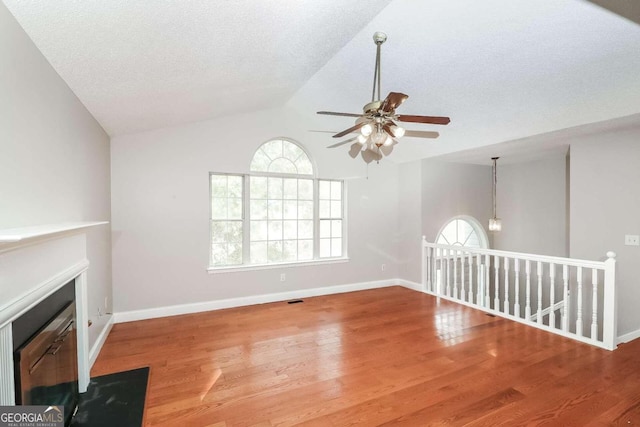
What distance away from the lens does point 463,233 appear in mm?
6270

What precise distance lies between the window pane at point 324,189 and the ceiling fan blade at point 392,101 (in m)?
2.98

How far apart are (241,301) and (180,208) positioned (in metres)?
1.63

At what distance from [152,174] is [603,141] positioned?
19.5 feet

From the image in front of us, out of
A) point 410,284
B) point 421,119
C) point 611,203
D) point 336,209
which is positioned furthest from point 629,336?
point 336,209

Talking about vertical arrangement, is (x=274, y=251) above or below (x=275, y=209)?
below

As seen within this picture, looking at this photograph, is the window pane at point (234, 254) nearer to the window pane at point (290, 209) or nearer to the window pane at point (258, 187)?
the window pane at point (258, 187)

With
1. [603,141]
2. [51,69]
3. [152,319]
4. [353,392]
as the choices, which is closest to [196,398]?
[353,392]

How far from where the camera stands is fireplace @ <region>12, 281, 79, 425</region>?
1371mm

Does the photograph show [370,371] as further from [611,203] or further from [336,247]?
[611,203]

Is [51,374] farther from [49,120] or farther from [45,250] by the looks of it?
[49,120]

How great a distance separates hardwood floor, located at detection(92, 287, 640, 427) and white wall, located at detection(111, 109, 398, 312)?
499mm

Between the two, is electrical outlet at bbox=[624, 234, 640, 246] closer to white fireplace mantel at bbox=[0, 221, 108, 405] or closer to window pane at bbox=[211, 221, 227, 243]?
window pane at bbox=[211, 221, 227, 243]

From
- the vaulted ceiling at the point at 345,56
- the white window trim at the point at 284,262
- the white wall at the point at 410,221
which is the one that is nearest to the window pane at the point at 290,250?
the white window trim at the point at 284,262

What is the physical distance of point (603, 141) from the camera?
3.86 m
